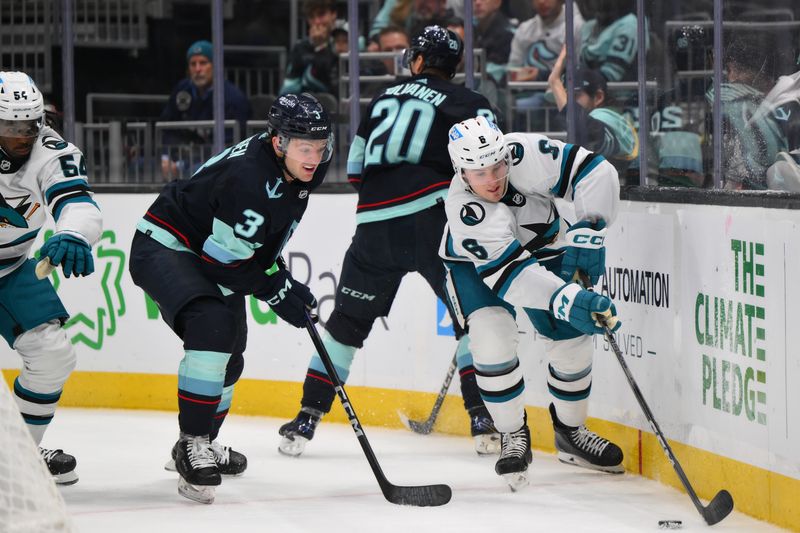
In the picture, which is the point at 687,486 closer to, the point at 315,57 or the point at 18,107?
the point at 18,107

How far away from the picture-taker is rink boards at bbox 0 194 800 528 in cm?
324

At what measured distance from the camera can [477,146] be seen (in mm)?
3529

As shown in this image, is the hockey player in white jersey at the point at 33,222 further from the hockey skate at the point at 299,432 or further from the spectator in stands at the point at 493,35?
the spectator in stands at the point at 493,35

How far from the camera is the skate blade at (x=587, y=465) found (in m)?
3.96

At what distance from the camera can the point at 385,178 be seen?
14.0ft

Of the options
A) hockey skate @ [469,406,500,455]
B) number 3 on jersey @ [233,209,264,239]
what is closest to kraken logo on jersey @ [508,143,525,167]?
number 3 on jersey @ [233,209,264,239]

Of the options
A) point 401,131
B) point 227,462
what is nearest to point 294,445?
point 227,462

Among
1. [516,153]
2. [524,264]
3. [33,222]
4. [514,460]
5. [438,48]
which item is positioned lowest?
[514,460]

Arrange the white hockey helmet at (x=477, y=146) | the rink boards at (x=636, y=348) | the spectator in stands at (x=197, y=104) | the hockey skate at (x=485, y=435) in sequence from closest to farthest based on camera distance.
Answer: the rink boards at (x=636, y=348) → the white hockey helmet at (x=477, y=146) → the hockey skate at (x=485, y=435) → the spectator in stands at (x=197, y=104)

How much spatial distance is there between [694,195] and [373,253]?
43.8 inches

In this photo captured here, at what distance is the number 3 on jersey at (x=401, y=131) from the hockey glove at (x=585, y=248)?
73 cm

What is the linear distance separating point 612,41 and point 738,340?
1.87m

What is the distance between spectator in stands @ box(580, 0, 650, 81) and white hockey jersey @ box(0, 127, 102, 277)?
2.01m

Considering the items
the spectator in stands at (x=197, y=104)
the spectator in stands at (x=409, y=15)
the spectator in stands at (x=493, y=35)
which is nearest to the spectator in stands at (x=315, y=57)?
the spectator in stands at (x=409, y=15)
